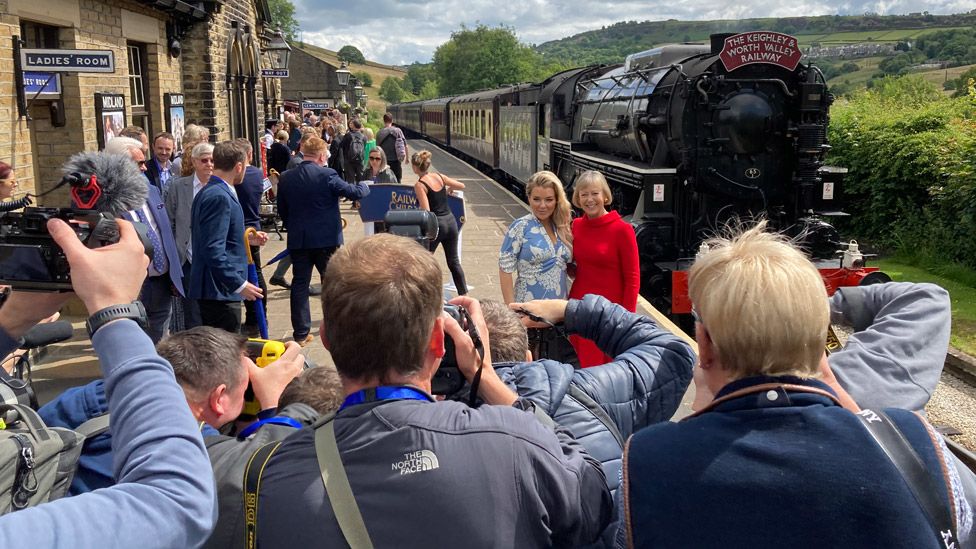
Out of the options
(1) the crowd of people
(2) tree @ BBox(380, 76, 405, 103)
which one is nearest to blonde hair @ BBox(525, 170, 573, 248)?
(1) the crowd of people

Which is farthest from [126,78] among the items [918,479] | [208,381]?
[918,479]

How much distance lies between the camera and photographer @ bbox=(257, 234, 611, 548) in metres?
1.42

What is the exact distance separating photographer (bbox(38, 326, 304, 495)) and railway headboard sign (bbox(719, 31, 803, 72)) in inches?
253

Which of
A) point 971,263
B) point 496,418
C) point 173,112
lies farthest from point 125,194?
point 971,263

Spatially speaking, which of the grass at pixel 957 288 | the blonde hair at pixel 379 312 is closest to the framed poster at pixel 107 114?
the blonde hair at pixel 379 312

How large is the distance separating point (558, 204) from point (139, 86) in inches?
298

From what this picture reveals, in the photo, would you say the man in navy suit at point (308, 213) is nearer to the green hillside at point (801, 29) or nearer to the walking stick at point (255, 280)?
the walking stick at point (255, 280)

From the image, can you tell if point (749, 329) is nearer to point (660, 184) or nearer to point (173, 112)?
point (660, 184)

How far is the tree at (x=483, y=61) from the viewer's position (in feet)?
274

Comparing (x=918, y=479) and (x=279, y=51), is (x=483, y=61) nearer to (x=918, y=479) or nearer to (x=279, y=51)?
(x=279, y=51)

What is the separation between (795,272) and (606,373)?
0.62m

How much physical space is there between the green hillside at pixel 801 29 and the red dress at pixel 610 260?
55.8 m

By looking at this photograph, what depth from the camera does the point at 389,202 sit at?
8.50 m

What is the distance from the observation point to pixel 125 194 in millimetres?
2070
